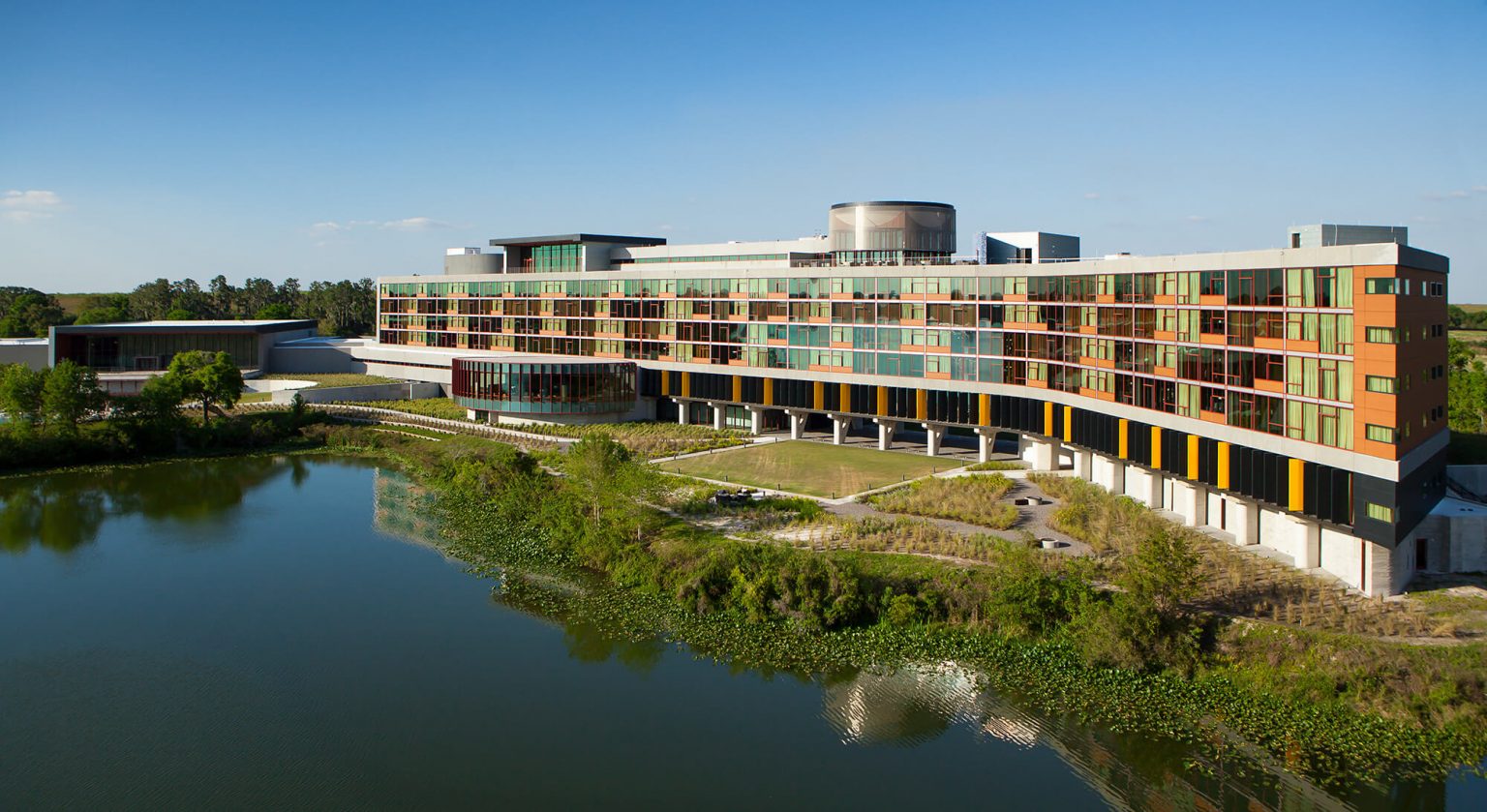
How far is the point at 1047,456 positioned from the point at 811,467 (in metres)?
12.0

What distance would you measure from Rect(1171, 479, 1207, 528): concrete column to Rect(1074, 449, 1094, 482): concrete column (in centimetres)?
682

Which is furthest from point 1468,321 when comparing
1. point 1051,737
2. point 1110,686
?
point 1051,737

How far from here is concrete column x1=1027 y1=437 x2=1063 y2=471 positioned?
54562 mm

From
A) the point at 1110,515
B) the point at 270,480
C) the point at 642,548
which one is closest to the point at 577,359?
the point at 270,480

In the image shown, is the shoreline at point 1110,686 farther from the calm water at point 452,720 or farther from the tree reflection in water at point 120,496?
the tree reflection in water at point 120,496

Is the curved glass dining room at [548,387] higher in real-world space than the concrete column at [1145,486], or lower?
higher

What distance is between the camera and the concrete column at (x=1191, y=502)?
41.8 metres

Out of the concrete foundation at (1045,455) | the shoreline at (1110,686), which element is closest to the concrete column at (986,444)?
the concrete foundation at (1045,455)

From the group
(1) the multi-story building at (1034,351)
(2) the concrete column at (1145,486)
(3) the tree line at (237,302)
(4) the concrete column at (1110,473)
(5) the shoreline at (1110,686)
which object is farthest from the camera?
(3) the tree line at (237,302)

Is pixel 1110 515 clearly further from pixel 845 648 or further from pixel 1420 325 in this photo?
pixel 845 648

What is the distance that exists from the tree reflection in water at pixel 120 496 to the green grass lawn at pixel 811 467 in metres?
22.7

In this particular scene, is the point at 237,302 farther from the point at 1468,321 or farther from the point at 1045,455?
the point at 1468,321

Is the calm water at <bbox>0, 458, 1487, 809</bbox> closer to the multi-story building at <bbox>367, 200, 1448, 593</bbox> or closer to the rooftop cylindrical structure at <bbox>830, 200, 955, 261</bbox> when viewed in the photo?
the multi-story building at <bbox>367, 200, 1448, 593</bbox>

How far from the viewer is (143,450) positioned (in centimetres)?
6481
